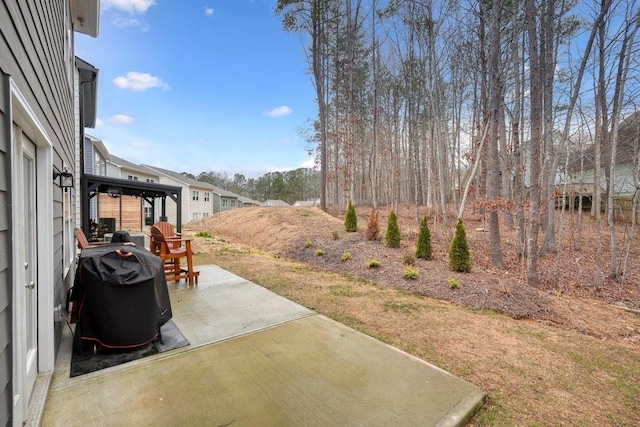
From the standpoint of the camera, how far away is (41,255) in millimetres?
2129

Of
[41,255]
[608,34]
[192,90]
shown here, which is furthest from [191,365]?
[192,90]

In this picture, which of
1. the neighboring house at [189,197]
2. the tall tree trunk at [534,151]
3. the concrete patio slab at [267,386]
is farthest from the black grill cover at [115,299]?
the neighboring house at [189,197]

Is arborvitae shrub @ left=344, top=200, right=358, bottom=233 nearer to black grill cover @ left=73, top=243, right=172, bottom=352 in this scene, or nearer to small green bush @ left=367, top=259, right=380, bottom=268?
small green bush @ left=367, top=259, right=380, bottom=268

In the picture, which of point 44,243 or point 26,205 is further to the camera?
point 44,243

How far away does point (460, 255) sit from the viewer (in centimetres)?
589

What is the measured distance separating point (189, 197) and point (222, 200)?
835cm

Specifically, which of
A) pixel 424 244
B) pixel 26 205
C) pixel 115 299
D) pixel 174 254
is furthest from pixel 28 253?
pixel 424 244

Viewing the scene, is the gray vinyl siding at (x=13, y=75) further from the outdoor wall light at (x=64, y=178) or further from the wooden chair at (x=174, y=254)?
the wooden chair at (x=174, y=254)

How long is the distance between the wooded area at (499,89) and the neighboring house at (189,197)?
13.4 metres

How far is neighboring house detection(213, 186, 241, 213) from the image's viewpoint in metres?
28.8

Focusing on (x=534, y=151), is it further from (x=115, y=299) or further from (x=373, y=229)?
(x=115, y=299)

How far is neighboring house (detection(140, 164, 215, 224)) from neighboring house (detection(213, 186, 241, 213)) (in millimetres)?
2764

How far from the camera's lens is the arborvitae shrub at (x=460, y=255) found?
5867 mm

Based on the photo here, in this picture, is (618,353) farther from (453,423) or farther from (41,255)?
(41,255)
